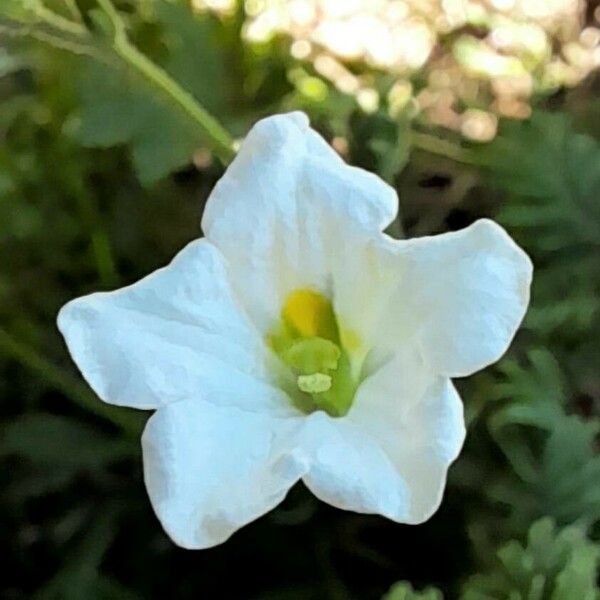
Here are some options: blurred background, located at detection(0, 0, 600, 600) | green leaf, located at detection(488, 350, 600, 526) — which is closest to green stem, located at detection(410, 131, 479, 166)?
blurred background, located at detection(0, 0, 600, 600)

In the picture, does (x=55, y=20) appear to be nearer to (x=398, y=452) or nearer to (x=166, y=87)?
(x=166, y=87)

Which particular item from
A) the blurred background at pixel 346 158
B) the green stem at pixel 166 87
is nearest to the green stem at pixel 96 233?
the blurred background at pixel 346 158

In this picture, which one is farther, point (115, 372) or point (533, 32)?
point (533, 32)

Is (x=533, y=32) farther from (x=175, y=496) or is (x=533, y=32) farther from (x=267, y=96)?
(x=175, y=496)

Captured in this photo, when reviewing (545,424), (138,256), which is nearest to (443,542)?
(545,424)

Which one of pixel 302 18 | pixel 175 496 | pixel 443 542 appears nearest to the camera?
pixel 175 496

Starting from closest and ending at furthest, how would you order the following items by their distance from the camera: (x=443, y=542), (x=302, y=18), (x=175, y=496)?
(x=175, y=496) → (x=443, y=542) → (x=302, y=18)

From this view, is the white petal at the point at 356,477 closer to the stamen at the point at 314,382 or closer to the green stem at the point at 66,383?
the stamen at the point at 314,382

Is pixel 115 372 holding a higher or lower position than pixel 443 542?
higher
